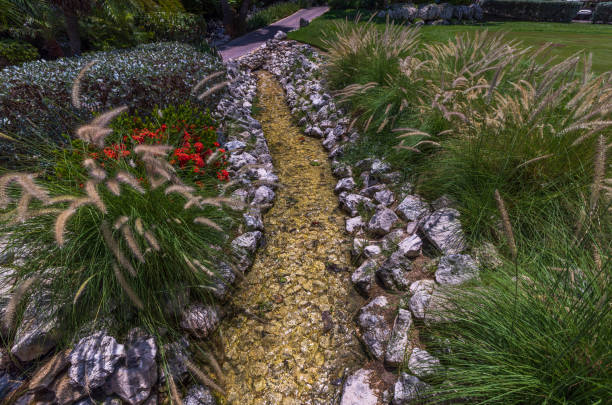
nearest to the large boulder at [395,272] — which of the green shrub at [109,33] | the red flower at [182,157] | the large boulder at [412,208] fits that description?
Answer: the large boulder at [412,208]

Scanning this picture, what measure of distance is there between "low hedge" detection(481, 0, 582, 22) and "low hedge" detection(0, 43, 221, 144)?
23.4 m

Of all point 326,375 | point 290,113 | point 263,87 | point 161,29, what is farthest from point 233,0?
point 326,375

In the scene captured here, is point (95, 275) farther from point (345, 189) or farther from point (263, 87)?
point (263, 87)

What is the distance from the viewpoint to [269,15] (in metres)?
23.3

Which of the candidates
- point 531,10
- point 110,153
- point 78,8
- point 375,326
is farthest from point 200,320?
point 531,10

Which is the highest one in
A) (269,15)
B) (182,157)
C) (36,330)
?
(269,15)

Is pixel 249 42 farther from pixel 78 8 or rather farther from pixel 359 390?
pixel 359 390

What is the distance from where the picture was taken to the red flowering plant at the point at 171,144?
287cm

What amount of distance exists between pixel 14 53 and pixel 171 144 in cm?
1063

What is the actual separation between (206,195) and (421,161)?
3.25m

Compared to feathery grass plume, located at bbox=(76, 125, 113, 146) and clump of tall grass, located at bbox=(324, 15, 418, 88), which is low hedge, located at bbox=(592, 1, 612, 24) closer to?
clump of tall grass, located at bbox=(324, 15, 418, 88)

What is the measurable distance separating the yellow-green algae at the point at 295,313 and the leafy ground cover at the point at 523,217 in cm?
103

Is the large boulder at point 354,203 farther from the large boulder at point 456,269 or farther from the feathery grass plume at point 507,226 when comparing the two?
the feathery grass plume at point 507,226

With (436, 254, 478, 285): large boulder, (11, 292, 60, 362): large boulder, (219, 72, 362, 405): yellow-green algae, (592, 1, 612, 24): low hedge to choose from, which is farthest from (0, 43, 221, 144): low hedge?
(592, 1, 612, 24): low hedge
